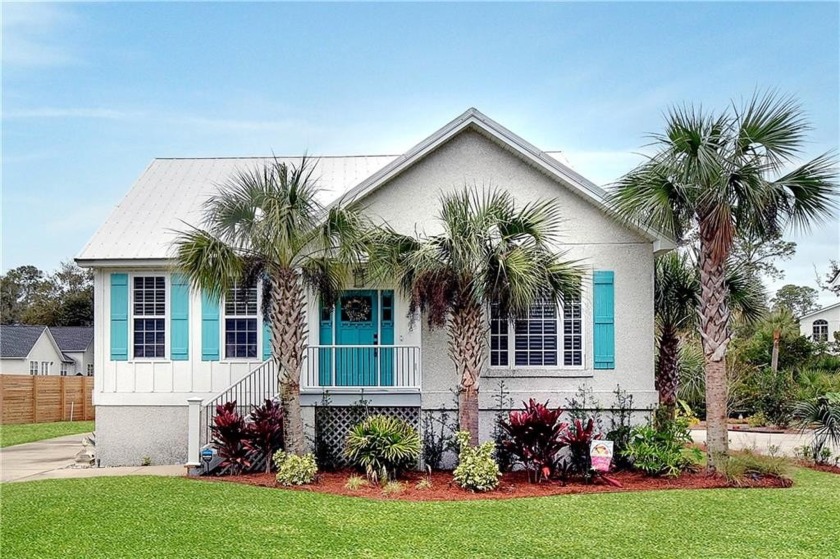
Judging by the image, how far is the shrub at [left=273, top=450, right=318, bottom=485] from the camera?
13.0 metres

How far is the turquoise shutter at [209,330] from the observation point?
1631 cm

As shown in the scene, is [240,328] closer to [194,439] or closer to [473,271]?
[194,439]

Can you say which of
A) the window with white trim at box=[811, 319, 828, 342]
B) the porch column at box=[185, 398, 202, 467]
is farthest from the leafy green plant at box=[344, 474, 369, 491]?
the window with white trim at box=[811, 319, 828, 342]

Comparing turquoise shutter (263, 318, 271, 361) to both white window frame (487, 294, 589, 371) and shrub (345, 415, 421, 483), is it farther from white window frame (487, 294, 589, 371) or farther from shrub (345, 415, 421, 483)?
white window frame (487, 294, 589, 371)

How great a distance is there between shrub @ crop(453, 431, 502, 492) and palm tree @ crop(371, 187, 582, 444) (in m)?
0.58

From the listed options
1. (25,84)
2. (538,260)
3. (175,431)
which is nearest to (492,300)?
(538,260)

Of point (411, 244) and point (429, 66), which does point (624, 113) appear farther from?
point (411, 244)

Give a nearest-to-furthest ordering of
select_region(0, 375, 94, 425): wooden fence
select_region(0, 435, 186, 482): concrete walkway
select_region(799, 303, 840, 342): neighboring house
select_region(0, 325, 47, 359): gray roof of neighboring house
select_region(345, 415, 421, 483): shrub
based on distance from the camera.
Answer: select_region(345, 415, 421, 483): shrub → select_region(0, 435, 186, 482): concrete walkway → select_region(0, 375, 94, 425): wooden fence → select_region(0, 325, 47, 359): gray roof of neighboring house → select_region(799, 303, 840, 342): neighboring house

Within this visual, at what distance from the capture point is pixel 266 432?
14.1m

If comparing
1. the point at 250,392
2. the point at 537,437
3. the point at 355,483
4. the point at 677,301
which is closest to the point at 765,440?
the point at 677,301

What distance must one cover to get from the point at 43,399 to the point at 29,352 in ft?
32.5

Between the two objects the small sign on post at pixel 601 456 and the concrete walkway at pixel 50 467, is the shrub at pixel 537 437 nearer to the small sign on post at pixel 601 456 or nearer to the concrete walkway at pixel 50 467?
the small sign on post at pixel 601 456

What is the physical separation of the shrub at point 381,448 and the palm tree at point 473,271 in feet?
3.49

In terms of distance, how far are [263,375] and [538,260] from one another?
20.0ft
